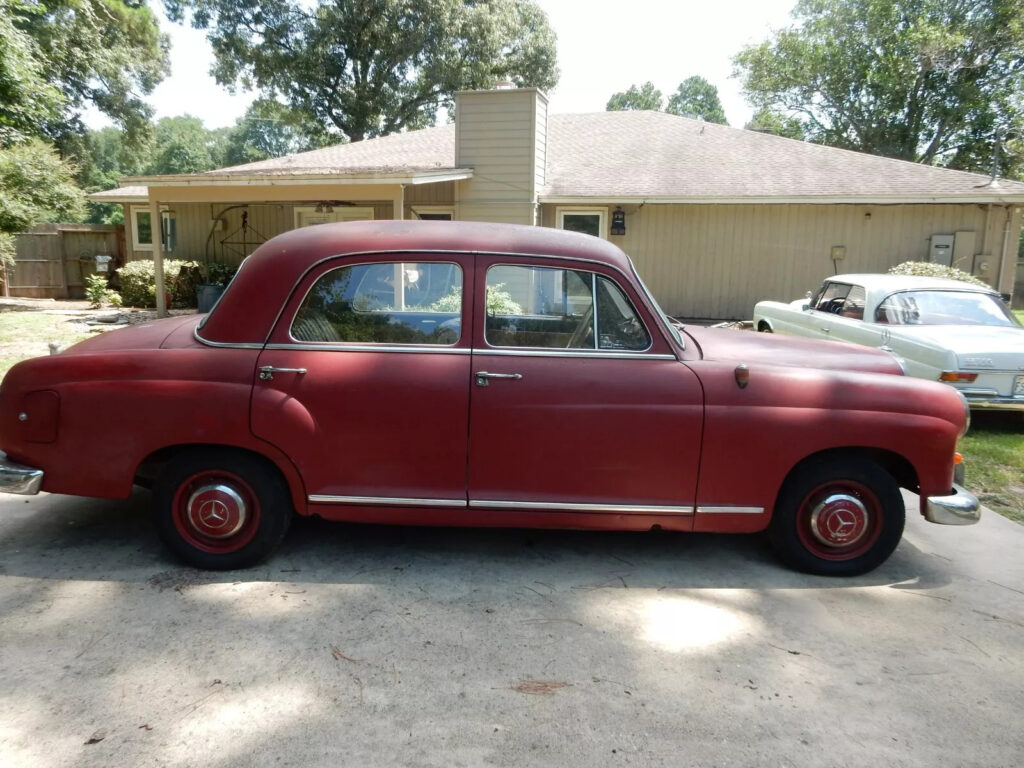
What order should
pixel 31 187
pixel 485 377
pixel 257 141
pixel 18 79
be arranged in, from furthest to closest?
1. pixel 257 141
2. pixel 31 187
3. pixel 18 79
4. pixel 485 377

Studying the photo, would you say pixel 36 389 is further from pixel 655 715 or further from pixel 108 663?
pixel 655 715

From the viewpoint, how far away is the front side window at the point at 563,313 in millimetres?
3670

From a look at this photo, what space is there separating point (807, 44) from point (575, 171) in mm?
22514

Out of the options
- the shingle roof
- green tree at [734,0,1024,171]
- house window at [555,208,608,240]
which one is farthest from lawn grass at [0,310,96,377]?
green tree at [734,0,1024,171]

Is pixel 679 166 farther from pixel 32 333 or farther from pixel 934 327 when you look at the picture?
pixel 32 333

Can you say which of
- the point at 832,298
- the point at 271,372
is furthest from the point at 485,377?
the point at 832,298

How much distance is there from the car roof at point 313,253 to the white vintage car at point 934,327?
452cm

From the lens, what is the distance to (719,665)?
2.94 meters

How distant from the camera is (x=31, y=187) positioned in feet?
50.8

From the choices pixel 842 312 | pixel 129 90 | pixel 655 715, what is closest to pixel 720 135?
pixel 842 312

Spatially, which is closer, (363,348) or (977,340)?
(363,348)

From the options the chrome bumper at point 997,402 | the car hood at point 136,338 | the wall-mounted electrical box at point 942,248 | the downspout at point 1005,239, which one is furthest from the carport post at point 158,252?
the downspout at point 1005,239

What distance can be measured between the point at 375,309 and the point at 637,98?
2637 inches

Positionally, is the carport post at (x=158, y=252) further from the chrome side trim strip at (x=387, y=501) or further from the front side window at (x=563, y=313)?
the front side window at (x=563, y=313)
